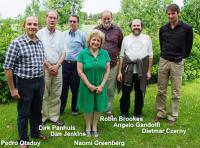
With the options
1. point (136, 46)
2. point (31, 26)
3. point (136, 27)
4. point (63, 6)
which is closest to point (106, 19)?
point (136, 27)

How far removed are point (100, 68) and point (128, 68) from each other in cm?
103

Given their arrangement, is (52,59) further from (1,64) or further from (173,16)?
(1,64)

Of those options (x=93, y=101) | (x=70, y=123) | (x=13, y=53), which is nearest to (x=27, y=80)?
(x=13, y=53)

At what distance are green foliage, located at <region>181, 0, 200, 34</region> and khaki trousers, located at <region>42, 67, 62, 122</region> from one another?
13065 mm

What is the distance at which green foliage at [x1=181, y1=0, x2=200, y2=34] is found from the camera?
19016 millimetres

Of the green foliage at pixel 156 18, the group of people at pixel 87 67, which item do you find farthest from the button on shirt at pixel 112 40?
the green foliage at pixel 156 18

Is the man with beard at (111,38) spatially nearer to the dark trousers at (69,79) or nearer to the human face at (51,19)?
the dark trousers at (69,79)

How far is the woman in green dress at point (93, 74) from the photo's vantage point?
6473mm

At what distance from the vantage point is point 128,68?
7.41 m

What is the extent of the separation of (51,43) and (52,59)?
11.8 inches

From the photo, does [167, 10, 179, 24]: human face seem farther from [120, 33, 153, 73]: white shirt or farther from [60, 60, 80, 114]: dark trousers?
[60, 60, 80, 114]: dark trousers

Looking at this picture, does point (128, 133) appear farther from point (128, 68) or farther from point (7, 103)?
point (7, 103)

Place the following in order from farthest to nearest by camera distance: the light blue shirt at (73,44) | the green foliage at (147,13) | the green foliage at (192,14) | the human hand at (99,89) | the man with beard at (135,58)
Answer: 1. the green foliage at (147,13)
2. the green foliage at (192,14)
3. the light blue shirt at (73,44)
4. the man with beard at (135,58)
5. the human hand at (99,89)

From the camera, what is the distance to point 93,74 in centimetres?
653
